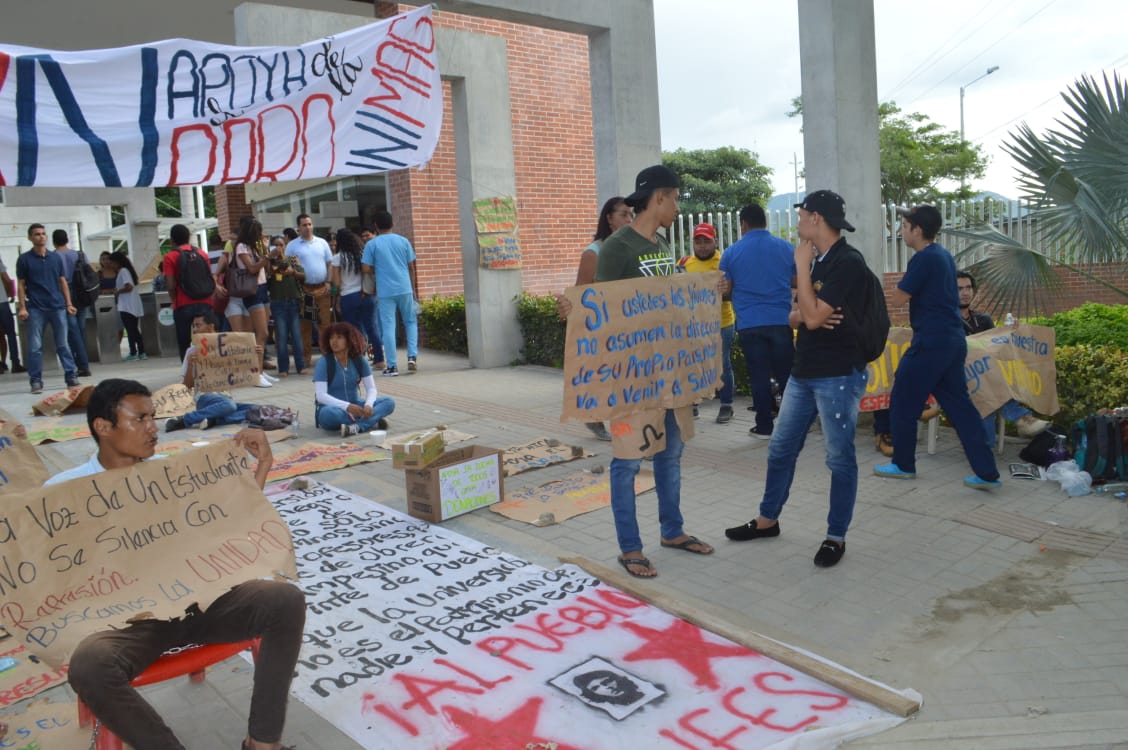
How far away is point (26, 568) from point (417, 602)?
6.21 ft

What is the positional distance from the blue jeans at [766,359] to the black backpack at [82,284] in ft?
32.2

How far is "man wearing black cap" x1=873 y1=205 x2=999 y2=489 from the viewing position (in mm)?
5730

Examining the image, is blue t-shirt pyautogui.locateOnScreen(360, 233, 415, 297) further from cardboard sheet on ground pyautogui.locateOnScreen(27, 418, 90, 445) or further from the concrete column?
the concrete column

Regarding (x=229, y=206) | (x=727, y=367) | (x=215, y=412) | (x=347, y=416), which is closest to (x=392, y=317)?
(x=215, y=412)

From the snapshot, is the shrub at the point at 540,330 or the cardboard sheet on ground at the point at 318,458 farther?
the shrub at the point at 540,330

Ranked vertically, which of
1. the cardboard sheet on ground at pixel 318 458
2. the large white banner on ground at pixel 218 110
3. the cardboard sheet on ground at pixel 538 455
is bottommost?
the cardboard sheet on ground at pixel 538 455

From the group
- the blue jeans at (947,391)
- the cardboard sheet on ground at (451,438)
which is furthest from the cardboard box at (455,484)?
the blue jeans at (947,391)

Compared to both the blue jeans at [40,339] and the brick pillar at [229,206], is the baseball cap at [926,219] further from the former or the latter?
the brick pillar at [229,206]

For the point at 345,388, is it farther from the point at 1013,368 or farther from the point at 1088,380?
the point at 1088,380

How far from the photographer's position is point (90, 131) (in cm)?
545

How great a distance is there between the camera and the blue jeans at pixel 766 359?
7359 mm

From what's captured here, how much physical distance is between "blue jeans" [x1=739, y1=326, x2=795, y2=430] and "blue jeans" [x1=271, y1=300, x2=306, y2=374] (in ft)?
21.3

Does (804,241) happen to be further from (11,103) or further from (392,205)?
(392,205)

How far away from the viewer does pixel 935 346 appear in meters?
5.74
